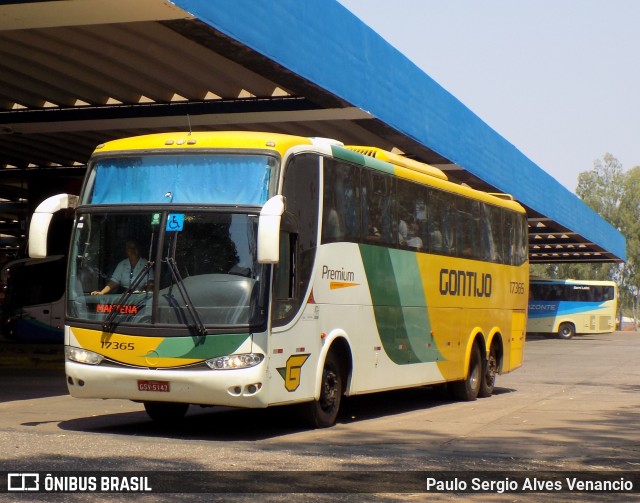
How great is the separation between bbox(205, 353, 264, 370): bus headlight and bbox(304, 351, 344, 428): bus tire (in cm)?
161

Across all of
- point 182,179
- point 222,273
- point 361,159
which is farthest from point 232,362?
point 361,159

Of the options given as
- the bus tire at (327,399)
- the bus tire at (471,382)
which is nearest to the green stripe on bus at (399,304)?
the bus tire at (327,399)

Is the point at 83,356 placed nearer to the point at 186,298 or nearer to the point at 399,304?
the point at 186,298

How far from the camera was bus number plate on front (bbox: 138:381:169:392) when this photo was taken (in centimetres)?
1107

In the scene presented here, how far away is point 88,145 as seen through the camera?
88.9 ft

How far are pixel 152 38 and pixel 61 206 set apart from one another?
19.5ft

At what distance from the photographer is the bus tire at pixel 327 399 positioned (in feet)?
40.9

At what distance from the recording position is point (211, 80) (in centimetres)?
1981

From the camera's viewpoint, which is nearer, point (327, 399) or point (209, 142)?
point (209, 142)

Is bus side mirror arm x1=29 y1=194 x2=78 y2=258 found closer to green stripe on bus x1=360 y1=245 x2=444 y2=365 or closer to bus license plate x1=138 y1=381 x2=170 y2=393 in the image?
bus license plate x1=138 y1=381 x2=170 y2=393

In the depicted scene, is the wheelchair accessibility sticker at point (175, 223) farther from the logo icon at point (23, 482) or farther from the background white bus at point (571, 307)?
the background white bus at point (571, 307)

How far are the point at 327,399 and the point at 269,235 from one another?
9.09 ft

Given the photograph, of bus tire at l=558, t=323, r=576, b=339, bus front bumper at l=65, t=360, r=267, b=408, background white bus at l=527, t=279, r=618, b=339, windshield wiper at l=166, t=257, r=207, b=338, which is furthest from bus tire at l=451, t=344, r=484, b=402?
bus tire at l=558, t=323, r=576, b=339

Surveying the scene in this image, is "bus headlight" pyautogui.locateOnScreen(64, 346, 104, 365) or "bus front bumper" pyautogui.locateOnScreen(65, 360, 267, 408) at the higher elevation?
"bus headlight" pyautogui.locateOnScreen(64, 346, 104, 365)
